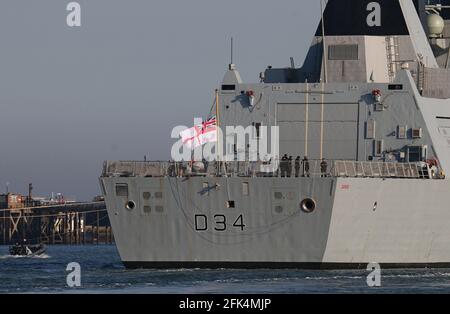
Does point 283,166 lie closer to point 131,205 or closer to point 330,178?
point 330,178

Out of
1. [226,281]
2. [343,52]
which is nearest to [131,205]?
[226,281]

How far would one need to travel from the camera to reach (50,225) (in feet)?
417

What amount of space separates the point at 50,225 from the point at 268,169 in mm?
77571

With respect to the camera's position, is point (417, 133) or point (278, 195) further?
point (417, 133)

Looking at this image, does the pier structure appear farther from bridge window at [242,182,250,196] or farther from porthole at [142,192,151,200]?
bridge window at [242,182,250,196]

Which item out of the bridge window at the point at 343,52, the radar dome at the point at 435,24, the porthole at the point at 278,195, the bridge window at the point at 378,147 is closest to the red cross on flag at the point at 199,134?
the porthole at the point at 278,195

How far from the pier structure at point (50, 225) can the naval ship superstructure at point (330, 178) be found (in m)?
64.9

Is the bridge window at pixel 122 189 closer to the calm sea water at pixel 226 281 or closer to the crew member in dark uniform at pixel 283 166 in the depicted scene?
the calm sea water at pixel 226 281

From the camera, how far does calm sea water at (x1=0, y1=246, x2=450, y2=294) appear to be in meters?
43.7

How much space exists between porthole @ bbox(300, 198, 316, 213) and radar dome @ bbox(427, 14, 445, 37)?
47.2 ft

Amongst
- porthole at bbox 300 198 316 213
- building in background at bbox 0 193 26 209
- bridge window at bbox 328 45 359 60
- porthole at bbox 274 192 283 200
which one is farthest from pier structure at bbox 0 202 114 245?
porthole at bbox 300 198 316 213

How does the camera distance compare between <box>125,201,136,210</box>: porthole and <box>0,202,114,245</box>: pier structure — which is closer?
<box>125,201,136,210</box>: porthole
